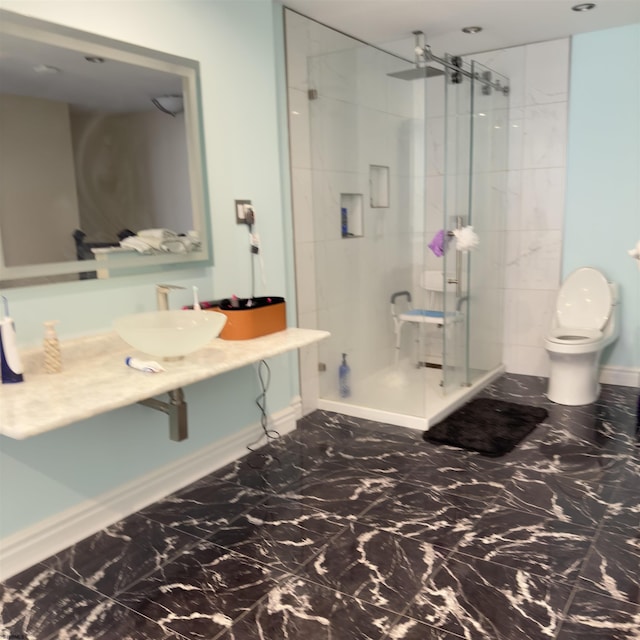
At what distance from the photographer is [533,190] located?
4285 mm

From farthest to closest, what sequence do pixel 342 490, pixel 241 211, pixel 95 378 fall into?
pixel 241 211, pixel 342 490, pixel 95 378

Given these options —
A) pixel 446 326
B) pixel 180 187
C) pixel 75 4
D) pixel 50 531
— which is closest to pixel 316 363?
pixel 446 326

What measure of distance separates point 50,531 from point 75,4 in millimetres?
2004

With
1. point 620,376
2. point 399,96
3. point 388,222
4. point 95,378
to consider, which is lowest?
point 620,376

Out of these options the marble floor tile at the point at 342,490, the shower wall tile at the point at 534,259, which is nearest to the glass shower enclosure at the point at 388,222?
the shower wall tile at the point at 534,259

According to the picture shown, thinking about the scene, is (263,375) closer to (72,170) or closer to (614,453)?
(72,170)

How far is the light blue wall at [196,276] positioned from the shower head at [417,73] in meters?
0.87

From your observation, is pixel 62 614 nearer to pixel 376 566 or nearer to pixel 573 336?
pixel 376 566

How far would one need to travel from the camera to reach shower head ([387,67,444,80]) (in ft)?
11.7

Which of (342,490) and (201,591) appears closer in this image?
(201,591)

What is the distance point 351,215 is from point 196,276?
56.9 inches

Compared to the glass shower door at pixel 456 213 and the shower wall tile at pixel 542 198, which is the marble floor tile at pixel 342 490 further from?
the shower wall tile at pixel 542 198

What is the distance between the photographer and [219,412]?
9.91 ft

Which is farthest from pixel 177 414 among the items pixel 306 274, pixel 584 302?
pixel 584 302
